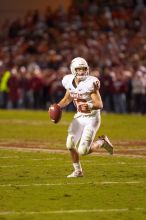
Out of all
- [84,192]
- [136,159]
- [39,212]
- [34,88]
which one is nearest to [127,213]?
[39,212]

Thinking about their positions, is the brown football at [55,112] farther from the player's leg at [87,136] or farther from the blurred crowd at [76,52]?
the blurred crowd at [76,52]

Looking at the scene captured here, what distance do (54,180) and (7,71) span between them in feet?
71.8

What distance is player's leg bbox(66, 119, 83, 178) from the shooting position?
1176 centimetres

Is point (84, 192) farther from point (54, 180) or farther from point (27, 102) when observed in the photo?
point (27, 102)

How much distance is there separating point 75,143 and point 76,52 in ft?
67.4

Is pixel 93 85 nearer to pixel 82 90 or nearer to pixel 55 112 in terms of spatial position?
pixel 82 90

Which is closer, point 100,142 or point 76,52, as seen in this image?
point 100,142

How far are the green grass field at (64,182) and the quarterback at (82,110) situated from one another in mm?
375

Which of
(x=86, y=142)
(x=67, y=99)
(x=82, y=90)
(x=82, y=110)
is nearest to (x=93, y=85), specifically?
(x=82, y=90)

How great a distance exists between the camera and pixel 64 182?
445 inches

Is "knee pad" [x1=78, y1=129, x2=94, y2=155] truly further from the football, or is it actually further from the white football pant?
the football

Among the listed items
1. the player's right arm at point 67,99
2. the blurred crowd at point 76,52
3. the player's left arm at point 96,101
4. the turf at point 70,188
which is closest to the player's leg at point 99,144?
the turf at point 70,188

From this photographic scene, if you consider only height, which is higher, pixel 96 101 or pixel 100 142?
pixel 96 101

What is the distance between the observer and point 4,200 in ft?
31.9
